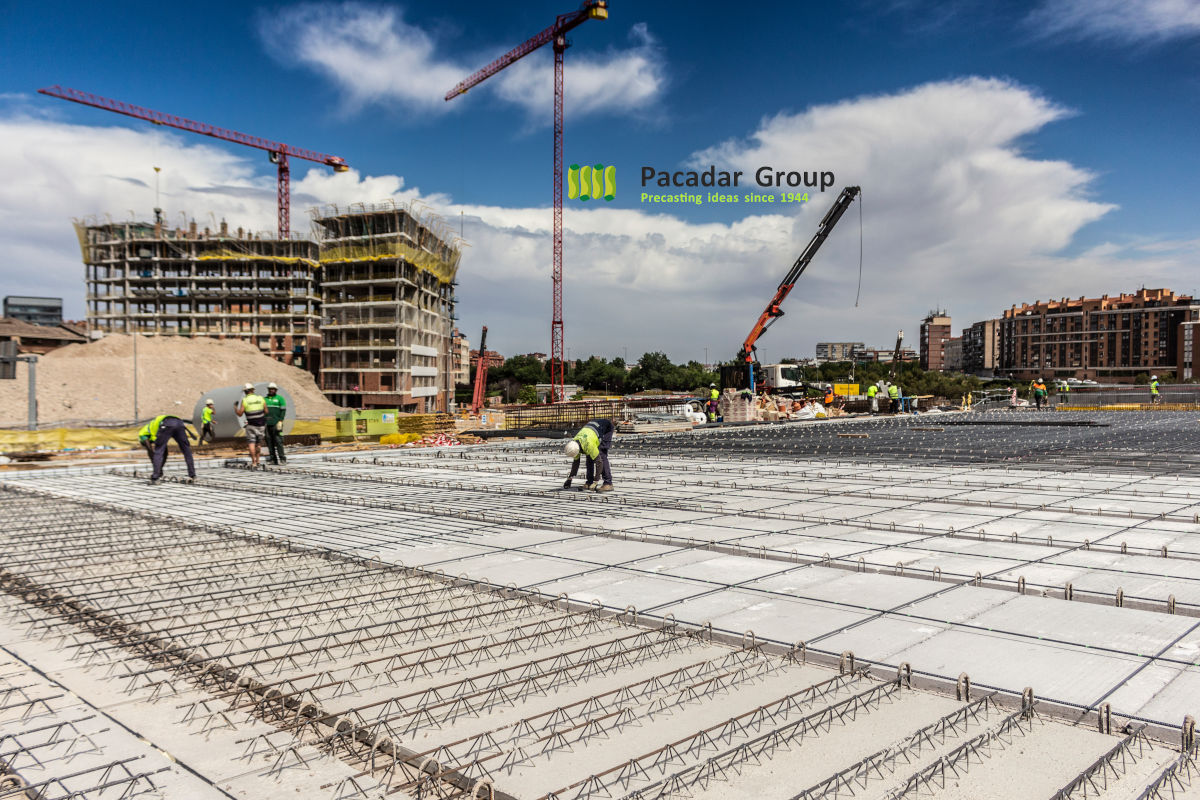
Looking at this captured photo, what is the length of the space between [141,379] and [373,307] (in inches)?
728

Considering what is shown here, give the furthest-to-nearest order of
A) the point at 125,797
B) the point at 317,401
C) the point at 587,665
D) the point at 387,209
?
the point at 387,209, the point at 317,401, the point at 587,665, the point at 125,797

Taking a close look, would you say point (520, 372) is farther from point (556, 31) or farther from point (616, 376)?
point (556, 31)

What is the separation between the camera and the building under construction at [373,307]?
59125mm

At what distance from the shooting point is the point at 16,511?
380 inches

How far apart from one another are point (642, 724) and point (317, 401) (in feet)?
173

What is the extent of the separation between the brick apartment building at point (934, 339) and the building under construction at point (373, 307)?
531 ft

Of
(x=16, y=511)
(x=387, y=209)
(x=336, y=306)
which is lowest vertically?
(x=16, y=511)

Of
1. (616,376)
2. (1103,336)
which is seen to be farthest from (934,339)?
(616,376)

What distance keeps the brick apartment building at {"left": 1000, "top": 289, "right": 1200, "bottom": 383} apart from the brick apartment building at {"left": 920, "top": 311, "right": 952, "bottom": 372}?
63802 mm

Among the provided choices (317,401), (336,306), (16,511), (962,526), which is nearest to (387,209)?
(336,306)

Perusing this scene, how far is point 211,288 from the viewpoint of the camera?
73.2 m

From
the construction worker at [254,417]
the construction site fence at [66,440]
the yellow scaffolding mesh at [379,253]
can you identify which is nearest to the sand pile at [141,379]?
the yellow scaffolding mesh at [379,253]

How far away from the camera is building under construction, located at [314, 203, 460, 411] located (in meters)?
59.1

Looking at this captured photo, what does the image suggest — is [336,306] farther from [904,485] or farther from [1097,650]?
[1097,650]
